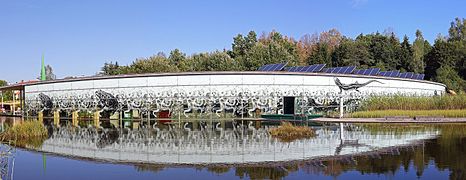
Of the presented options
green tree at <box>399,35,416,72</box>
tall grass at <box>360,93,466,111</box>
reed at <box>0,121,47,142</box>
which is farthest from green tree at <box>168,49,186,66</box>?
reed at <box>0,121,47,142</box>

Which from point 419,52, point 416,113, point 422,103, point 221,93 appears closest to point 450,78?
point 419,52

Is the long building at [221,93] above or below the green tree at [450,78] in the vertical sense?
below

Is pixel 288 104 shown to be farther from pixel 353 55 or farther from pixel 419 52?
pixel 419 52

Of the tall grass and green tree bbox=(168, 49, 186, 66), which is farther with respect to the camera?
green tree bbox=(168, 49, 186, 66)

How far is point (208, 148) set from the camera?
17.0 m

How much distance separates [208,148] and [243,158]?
3217mm

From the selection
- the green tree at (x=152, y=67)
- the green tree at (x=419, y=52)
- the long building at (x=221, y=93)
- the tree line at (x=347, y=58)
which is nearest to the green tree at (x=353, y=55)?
the tree line at (x=347, y=58)

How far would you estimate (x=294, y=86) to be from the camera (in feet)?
132

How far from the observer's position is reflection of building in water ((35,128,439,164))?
1445cm

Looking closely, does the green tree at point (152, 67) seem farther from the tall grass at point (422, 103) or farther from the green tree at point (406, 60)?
the tall grass at point (422, 103)

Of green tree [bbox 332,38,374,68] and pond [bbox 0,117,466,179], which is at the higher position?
green tree [bbox 332,38,374,68]

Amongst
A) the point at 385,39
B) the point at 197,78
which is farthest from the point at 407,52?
the point at 197,78

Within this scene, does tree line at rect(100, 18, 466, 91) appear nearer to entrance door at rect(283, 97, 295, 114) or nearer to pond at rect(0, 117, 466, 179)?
entrance door at rect(283, 97, 295, 114)

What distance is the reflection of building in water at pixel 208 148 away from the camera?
1445 centimetres
